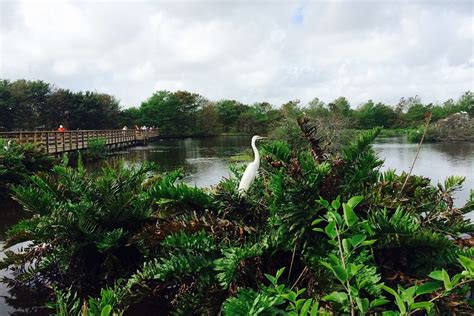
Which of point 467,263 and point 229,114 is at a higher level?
point 229,114

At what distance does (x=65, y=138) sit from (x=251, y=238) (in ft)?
59.0

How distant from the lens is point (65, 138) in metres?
18.9

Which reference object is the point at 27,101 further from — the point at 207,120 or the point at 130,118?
the point at 207,120

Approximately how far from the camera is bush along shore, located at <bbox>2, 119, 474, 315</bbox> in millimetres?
2285

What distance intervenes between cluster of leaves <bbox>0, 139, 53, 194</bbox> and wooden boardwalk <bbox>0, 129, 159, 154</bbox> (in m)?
1.89

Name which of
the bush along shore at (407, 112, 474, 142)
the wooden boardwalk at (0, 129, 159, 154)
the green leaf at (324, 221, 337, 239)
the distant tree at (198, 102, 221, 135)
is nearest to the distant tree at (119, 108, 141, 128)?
the distant tree at (198, 102, 221, 135)

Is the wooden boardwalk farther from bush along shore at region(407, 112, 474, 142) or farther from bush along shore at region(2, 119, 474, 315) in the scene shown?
bush along shore at region(407, 112, 474, 142)

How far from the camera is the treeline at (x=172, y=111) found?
3869 centimetres

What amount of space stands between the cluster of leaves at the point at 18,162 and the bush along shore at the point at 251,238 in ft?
16.0

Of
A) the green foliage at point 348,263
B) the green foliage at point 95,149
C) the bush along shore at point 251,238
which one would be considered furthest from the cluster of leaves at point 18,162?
the green foliage at point 95,149

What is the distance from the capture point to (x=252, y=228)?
291 centimetres

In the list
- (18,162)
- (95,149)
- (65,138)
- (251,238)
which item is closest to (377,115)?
(95,149)

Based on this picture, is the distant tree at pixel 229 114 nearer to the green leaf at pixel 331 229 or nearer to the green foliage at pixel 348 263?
the green foliage at pixel 348 263

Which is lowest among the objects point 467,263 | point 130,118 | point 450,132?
point 467,263
